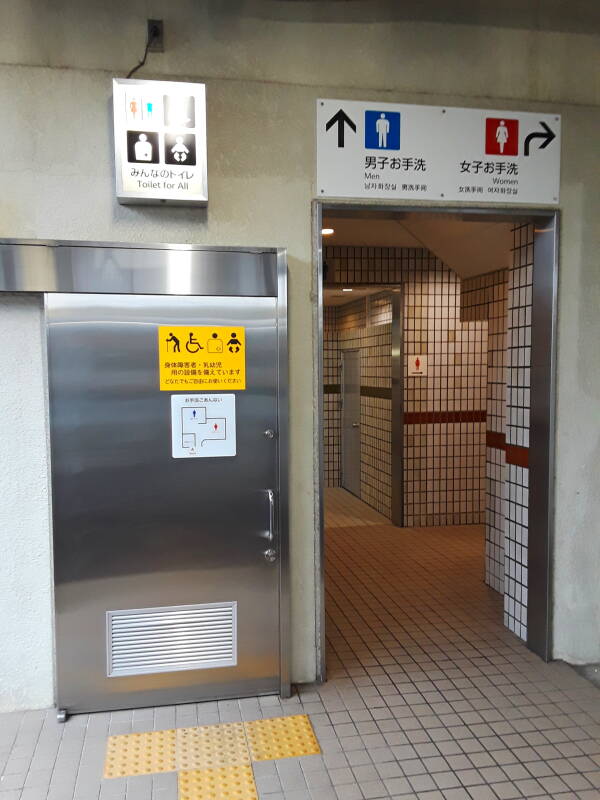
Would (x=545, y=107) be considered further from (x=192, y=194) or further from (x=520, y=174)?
(x=192, y=194)

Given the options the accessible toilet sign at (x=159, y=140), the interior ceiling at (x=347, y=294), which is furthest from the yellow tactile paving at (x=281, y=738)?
the interior ceiling at (x=347, y=294)

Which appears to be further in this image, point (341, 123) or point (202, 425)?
point (341, 123)

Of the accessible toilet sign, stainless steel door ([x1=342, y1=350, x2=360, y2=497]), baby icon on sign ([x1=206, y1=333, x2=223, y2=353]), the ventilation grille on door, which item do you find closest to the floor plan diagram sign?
baby icon on sign ([x1=206, y1=333, x2=223, y2=353])

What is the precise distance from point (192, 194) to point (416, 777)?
293cm

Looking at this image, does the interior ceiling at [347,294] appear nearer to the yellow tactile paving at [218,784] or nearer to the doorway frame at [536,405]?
the doorway frame at [536,405]

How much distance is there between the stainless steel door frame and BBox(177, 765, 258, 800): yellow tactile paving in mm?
673

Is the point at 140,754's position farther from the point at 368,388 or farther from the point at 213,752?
the point at 368,388

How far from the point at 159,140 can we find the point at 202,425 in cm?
145

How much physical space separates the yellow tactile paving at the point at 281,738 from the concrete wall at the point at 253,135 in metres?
0.42

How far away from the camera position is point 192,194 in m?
3.18

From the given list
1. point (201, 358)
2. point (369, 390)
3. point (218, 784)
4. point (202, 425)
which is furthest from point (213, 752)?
point (369, 390)

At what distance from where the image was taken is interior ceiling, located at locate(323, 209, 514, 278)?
489cm

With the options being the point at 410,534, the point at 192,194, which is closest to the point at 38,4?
the point at 192,194

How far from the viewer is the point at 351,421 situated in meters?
9.52
